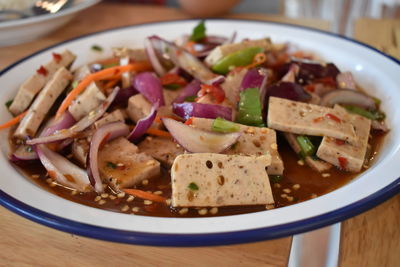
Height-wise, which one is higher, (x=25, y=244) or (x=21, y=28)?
(x=21, y=28)

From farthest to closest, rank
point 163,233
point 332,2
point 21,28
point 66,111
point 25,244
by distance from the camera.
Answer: point 332,2 → point 21,28 → point 66,111 → point 25,244 → point 163,233

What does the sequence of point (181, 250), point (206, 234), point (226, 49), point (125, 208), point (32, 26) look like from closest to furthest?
1. point (206, 234)
2. point (181, 250)
3. point (125, 208)
4. point (226, 49)
5. point (32, 26)

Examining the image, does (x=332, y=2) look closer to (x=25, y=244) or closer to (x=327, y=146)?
(x=327, y=146)

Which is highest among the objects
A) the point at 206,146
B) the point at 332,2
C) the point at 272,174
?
the point at 206,146

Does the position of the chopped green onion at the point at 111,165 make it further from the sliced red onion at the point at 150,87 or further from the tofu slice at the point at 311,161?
the tofu slice at the point at 311,161

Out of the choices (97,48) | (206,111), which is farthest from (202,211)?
(97,48)

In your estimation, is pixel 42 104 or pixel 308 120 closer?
pixel 308 120

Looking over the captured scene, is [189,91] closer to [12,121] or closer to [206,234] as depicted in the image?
[12,121]

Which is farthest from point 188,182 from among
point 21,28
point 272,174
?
point 21,28
